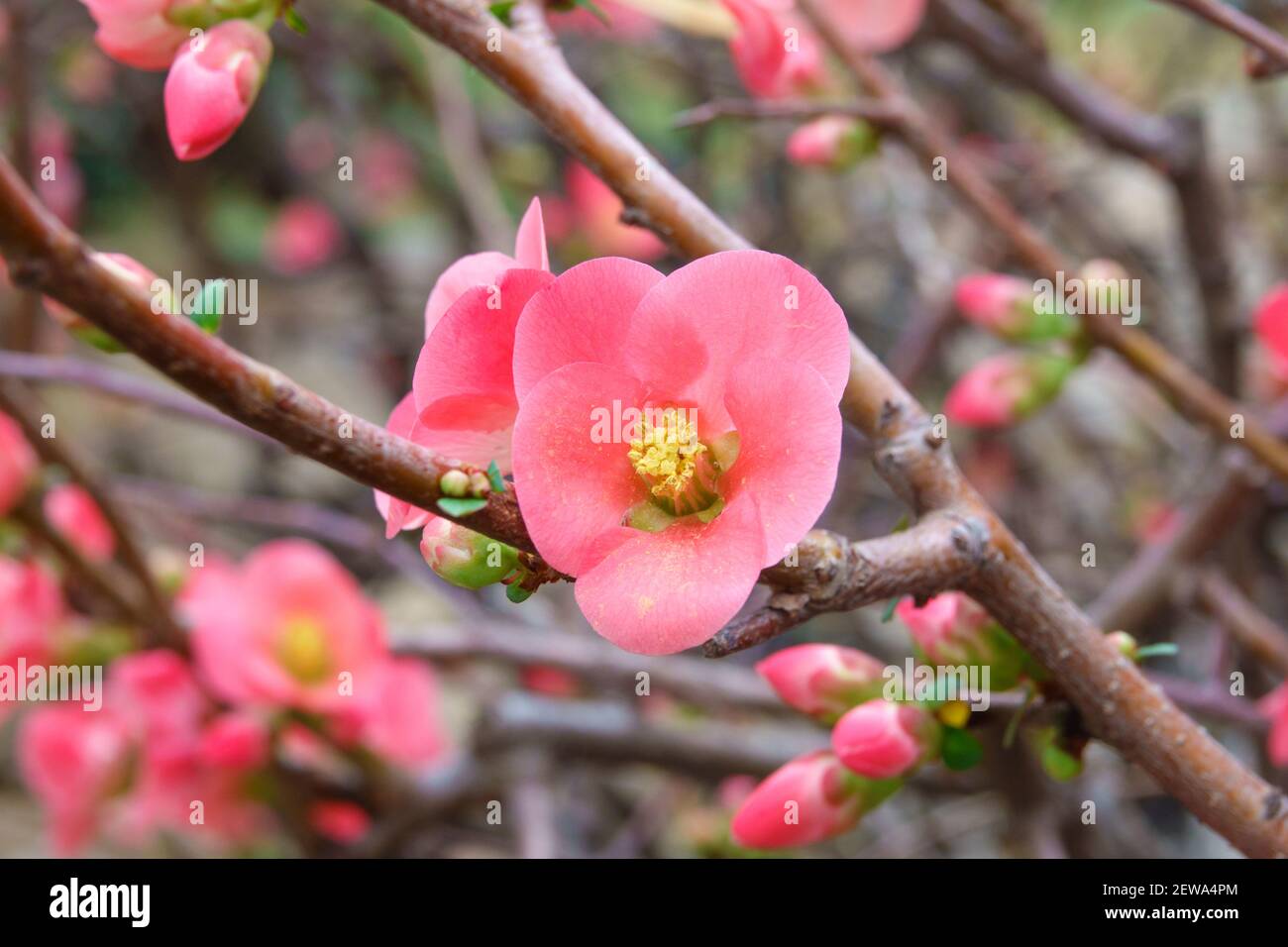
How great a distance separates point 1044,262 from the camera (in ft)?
2.46

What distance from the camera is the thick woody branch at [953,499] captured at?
16.5 inches

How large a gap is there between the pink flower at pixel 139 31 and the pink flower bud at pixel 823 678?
35 cm

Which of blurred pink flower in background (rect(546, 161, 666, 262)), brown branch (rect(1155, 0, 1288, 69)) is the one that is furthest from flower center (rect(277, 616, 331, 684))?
blurred pink flower in background (rect(546, 161, 666, 262))

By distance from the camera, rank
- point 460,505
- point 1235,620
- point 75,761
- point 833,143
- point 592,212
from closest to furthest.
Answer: point 460,505 → point 833,143 → point 1235,620 → point 75,761 → point 592,212

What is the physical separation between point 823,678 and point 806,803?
0.05 meters

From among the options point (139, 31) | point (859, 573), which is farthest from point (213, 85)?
→ point (859, 573)

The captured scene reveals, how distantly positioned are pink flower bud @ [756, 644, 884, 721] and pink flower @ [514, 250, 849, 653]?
0.15 metres

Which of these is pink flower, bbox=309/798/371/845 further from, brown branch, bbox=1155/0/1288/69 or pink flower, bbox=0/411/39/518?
brown branch, bbox=1155/0/1288/69

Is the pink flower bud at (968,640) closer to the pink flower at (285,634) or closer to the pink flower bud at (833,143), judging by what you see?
the pink flower bud at (833,143)

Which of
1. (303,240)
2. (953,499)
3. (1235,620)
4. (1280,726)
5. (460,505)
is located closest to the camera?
(460,505)

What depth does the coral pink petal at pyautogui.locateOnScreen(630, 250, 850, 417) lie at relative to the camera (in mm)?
336

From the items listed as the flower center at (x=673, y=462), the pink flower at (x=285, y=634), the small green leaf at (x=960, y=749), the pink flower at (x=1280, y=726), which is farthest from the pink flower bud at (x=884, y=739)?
the pink flower at (x=285, y=634)

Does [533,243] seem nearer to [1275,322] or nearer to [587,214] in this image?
[1275,322]

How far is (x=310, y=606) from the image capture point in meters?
0.95
